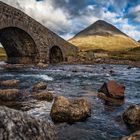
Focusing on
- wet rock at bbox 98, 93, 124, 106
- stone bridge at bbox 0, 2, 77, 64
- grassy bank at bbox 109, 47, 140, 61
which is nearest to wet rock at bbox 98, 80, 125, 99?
wet rock at bbox 98, 93, 124, 106

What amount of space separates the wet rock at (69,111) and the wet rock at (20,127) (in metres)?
3.88

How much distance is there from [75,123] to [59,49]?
150 feet

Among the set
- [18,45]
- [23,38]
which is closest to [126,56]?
[23,38]

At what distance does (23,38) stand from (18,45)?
1.34 meters

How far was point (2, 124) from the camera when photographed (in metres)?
4.57

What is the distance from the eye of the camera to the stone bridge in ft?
106

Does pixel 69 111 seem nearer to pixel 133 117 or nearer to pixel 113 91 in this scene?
pixel 133 117

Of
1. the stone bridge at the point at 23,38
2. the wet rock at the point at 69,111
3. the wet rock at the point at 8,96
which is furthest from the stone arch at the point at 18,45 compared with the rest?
the wet rock at the point at 69,111

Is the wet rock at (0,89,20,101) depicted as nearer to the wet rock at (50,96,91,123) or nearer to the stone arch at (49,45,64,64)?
the wet rock at (50,96,91,123)

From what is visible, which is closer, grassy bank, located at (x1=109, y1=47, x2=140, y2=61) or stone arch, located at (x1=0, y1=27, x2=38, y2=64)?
stone arch, located at (x1=0, y1=27, x2=38, y2=64)

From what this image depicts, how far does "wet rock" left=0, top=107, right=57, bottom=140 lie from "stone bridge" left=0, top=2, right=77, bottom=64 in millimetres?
26776

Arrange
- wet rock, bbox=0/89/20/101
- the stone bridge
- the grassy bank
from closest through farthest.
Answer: wet rock, bbox=0/89/20/101 < the stone bridge < the grassy bank

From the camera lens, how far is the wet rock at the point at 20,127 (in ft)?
14.8

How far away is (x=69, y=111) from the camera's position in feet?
30.6
